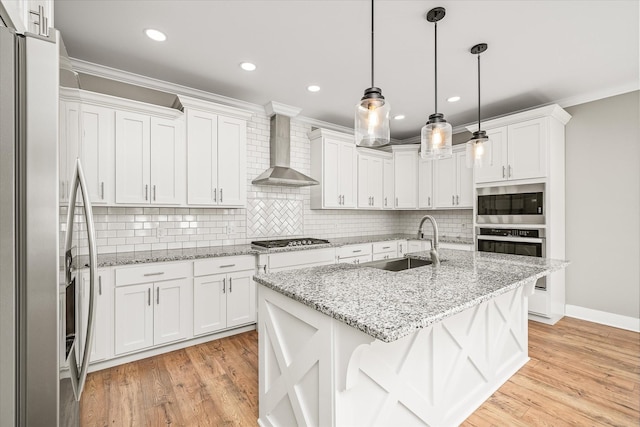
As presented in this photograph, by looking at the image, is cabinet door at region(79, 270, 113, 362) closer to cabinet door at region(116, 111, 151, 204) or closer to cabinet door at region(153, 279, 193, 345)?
cabinet door at region(153, 279, 193, 345)

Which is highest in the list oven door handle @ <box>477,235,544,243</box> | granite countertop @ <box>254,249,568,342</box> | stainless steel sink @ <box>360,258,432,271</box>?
oven door handle @ <box>477,235,544,243</box>

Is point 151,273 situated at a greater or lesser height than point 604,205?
lesser

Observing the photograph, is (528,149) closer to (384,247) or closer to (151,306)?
(384,247)

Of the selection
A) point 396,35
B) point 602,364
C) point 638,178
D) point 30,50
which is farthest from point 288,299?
point 638,178

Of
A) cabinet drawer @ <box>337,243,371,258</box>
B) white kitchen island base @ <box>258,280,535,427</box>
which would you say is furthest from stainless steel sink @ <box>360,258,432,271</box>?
cabinet drawer @ <box>337,243,371,258</box>

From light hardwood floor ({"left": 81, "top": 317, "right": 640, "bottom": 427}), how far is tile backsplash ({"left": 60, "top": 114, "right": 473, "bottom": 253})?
120 cm

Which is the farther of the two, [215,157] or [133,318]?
[215,157]

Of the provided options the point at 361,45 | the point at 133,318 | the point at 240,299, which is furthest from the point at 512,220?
the point at 133,318

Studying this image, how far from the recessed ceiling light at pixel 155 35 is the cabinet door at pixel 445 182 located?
4.05 metres

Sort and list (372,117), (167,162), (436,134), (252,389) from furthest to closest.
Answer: (167,162) < (252,389) < (436,134) < (372,117)

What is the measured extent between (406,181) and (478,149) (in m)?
2.80

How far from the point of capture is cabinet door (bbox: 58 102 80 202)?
874 mm

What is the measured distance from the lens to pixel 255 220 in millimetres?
3938

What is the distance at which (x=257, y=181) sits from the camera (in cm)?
381
